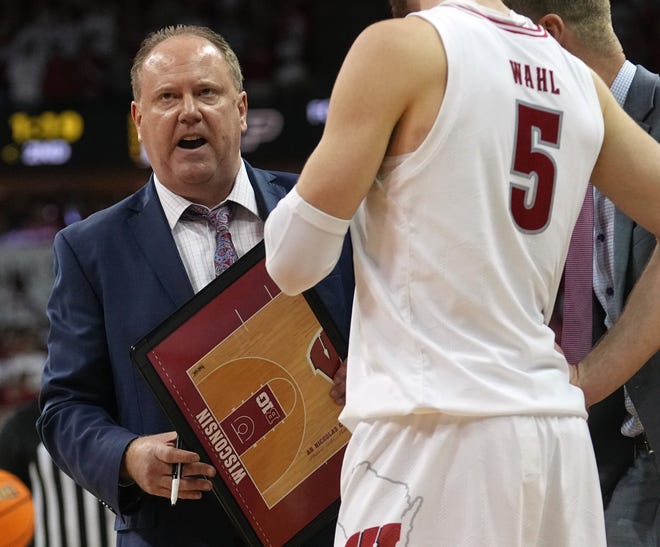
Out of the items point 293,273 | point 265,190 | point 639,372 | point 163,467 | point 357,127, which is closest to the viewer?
point 357,127

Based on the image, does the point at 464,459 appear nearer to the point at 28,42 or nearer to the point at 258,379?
the point at 258,379

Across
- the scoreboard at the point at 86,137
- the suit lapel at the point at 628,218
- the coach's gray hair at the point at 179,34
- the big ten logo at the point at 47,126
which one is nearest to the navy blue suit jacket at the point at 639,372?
the suit lapel at the point at 628,218

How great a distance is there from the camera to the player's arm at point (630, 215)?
242cm

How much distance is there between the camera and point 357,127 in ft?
6.88

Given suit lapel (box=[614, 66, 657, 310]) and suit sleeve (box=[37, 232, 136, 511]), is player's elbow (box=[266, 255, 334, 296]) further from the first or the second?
suit lapel (box=[614, 66, 657, 310])

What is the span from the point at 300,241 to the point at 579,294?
1.03 m

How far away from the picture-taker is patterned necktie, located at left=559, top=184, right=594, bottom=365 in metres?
2.88

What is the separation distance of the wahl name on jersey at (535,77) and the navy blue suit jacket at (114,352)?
3.64 ft

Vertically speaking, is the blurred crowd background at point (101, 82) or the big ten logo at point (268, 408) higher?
the big ten logo at point (268, 408)

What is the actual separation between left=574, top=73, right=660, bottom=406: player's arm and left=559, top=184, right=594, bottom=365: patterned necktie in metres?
0.35

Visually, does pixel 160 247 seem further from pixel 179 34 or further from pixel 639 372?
pixel 639 372

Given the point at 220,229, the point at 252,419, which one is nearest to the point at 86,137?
the point at 220,229

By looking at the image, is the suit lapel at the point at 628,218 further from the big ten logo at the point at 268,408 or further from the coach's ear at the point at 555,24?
the big ten logo at the point at 268,408

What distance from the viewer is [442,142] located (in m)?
2.12
